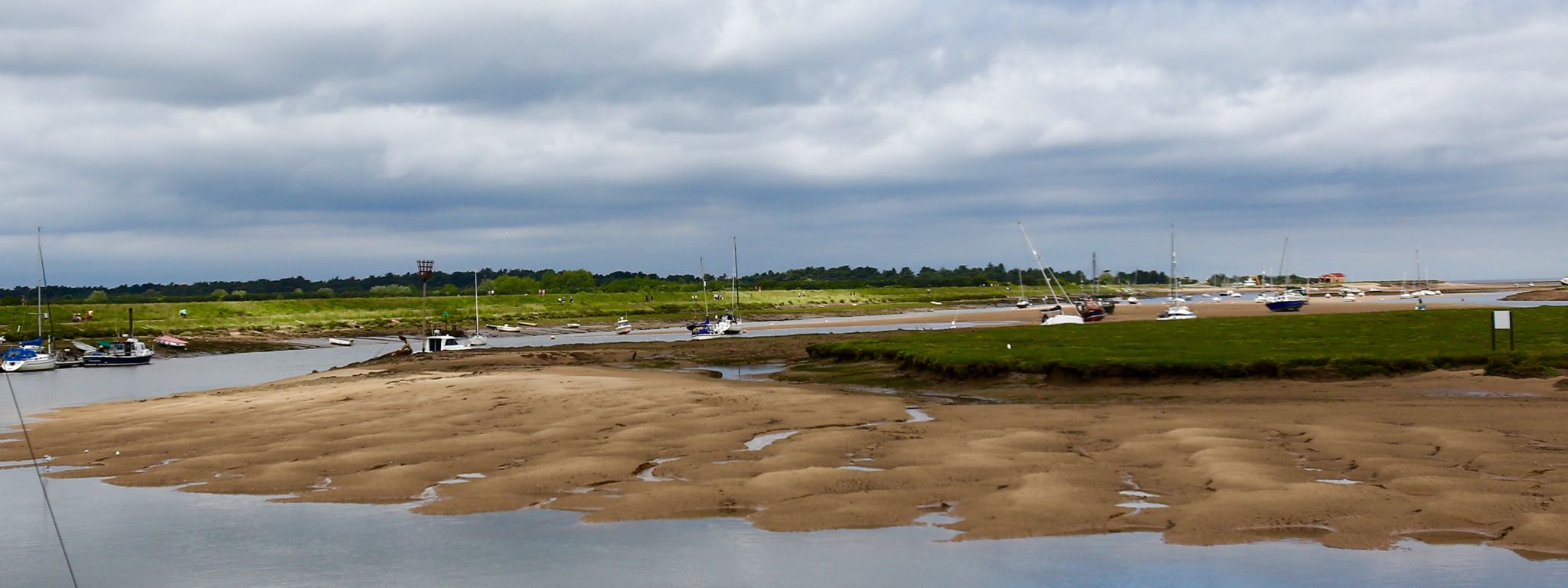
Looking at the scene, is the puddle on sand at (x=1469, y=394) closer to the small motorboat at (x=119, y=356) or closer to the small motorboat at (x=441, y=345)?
the small motorboat at (x=441, y=345)

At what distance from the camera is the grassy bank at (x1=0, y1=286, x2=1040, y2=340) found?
392 ft

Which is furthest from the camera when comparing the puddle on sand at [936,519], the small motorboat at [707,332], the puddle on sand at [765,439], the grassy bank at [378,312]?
the grassy bank at [378,312]

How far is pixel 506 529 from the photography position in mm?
16984

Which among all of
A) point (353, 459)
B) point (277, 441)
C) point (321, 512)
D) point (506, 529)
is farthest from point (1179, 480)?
point (277, 441)

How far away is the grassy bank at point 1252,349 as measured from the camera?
32312 mm

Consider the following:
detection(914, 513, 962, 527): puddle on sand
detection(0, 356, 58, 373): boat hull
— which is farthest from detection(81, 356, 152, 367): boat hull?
detection(914, 513, 962, 527): puddle on sand

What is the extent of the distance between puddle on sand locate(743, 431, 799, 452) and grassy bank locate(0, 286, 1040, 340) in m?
103

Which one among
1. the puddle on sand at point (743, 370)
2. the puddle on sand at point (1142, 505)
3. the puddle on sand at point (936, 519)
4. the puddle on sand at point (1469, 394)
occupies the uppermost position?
the puddle on sand at point (1469, 394)

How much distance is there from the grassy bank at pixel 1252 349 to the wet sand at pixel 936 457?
148 cm

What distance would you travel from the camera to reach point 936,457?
20.8 metres

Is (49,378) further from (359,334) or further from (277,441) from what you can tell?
(359,334)

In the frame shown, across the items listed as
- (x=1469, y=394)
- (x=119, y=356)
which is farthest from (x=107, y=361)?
(x=1469, y=394)

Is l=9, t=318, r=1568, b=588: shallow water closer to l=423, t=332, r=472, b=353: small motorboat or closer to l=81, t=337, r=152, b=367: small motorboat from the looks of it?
l=423, t=332, r=472, b=353: small motorboat

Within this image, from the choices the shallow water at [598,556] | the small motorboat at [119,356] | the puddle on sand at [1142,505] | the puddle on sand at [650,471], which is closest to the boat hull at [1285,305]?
the puddle on sand at [650,471]
